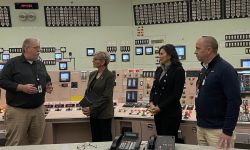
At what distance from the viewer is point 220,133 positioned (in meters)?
2.57

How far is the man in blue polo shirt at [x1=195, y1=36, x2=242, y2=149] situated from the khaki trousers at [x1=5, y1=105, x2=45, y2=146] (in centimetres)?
170

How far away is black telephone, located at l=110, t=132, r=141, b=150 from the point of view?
2.25 meters

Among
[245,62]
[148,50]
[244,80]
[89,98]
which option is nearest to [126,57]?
[148,50]

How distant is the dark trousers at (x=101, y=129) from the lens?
3.67 meters

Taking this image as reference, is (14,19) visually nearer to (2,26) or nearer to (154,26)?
(2,26)

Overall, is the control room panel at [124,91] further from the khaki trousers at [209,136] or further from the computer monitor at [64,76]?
the khaki trousers at [209,136]

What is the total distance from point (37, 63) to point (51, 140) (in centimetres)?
101

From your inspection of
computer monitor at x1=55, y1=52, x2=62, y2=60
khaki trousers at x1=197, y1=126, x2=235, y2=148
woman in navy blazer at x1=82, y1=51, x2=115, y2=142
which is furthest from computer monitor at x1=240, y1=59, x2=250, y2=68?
computer monitor at x1=55, y1=52, x2=62, y2=60

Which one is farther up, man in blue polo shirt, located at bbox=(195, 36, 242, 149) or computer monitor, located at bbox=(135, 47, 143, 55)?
computer monitor, located at bbox=(135, 47, 143, 55)

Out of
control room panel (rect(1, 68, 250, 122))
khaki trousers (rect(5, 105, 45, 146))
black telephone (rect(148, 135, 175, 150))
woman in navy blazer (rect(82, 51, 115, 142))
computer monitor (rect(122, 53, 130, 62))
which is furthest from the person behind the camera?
computer monitor (rect(122, 53, 130, 62))

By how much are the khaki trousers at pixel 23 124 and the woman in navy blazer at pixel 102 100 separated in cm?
53

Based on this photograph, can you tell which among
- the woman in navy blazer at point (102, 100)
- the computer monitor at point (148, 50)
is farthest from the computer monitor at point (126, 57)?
the woman in navy blazer at point (102, 100)

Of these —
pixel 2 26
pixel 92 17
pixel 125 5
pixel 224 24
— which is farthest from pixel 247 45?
pixel 2 26

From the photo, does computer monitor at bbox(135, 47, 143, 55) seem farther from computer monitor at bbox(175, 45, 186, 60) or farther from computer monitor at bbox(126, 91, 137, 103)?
computer monitor at bbox(126, 91, 137, 103)
